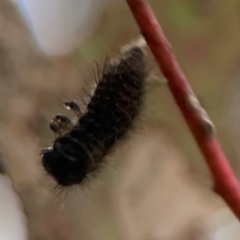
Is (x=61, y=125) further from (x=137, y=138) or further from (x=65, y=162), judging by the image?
(x=137, y=138)

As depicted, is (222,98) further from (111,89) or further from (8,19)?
(111,89)

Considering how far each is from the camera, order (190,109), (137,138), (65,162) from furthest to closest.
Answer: (137,138) → (65,162) → (190,109)

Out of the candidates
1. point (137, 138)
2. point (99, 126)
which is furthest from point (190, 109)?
point (137, 138)

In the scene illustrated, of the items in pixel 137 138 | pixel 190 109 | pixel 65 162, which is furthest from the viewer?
pixel 137 138

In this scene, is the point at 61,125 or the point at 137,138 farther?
the point at 137,138

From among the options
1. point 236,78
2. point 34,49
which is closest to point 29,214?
point 34,49

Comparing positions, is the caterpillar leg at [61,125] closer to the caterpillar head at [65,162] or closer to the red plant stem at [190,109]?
the caterpillar head at [65,162]

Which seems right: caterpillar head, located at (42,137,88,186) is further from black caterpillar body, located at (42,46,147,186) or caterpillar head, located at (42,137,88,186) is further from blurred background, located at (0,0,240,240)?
blurred background, located at (0,0,240,240)
